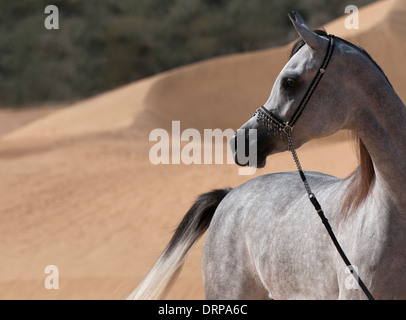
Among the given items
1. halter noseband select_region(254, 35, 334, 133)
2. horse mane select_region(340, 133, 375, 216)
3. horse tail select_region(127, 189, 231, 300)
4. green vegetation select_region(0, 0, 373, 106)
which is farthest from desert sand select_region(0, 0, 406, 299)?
green vegetation select_region(0, 0, 373, 106)

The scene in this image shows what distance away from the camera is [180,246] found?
4648mm

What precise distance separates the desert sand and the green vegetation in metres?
12.3

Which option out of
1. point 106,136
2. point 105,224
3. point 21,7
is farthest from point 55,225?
point 21,7

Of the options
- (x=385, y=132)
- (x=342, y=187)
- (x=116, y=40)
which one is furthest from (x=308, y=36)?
(x=116, y=40)

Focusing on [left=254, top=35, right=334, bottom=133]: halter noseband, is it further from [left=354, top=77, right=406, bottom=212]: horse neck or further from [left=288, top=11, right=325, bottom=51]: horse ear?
[left=354, top=77, right=406, bottom=212]: horse neck

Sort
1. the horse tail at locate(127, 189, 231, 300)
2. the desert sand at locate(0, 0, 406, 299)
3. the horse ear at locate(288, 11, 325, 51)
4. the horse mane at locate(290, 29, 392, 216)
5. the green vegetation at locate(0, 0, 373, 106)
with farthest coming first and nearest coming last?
the green vegetation at locate(0, 0, 373, 106) < the desert sand at locate(0, 0, 406, 299) < the horse tail at locate(127, 189, 231, 300) < the horse mane at locate(290, 29, 392, 216) < the horse ear at locate(288, 11, 325, 51)

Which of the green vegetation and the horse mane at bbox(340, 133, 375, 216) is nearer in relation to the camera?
the horse mane at bbox(340, 133, 375, 216)

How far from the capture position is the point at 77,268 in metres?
9.03

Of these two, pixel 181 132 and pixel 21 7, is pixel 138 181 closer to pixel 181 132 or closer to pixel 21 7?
pixel 181 132

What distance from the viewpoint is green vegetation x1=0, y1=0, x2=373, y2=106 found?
35.2 metres

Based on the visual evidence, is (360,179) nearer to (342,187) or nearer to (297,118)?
(342,187)

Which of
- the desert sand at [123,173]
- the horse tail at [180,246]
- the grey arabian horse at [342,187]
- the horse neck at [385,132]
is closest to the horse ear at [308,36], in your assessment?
the grey arabian horse at [342,187]

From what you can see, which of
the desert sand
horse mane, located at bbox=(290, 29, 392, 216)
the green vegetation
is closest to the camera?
horse mane, located at bbox=(290, 29, 392, 216)

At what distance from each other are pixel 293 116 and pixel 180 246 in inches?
70.7
